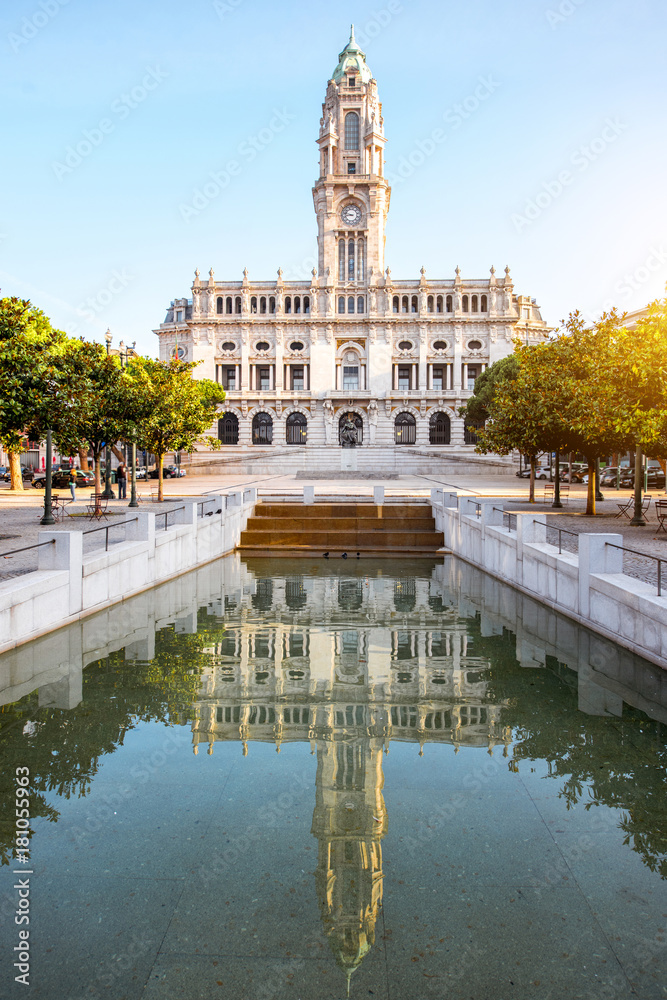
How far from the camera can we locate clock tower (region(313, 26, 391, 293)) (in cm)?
7519

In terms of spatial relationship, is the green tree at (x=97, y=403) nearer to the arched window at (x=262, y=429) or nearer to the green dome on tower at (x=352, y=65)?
the arched window at (x=262, y=429)

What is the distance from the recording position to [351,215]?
7631cm

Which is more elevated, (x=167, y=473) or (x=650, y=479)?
(x=167, y=473)

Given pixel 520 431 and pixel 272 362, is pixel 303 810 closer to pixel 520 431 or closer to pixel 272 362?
pixel 520 431

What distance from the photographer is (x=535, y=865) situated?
5.00m

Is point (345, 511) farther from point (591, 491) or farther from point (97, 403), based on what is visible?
point (97, 403)

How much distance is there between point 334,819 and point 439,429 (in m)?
70.2

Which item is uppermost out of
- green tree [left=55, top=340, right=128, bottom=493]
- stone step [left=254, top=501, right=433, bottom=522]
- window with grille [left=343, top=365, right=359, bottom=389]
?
window with grille [left=343, top=365, right=359, bottom=389]

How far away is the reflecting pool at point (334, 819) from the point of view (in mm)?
4016

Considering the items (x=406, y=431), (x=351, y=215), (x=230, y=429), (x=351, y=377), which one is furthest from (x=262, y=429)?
(x=351, y=215)

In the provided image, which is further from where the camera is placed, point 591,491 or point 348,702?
point 591,491

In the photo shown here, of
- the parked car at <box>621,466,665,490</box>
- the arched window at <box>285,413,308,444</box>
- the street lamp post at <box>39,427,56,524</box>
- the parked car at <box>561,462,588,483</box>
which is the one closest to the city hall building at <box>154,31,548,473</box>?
the arched window at <box>285,413,308,444</box>

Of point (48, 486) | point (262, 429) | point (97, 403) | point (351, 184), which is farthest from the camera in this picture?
point (351, 184)

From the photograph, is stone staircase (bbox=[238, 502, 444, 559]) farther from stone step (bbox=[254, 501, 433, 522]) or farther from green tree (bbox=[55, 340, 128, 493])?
green tree (bbox=[55, 340, 128, 493])
